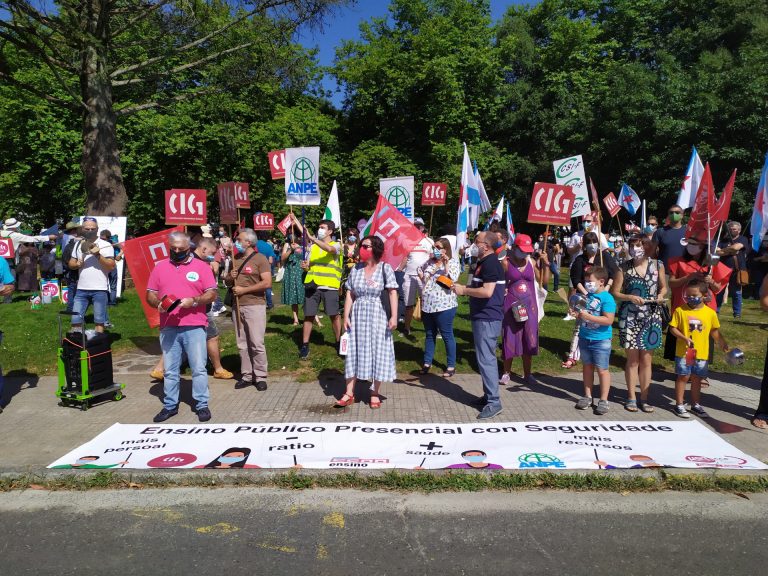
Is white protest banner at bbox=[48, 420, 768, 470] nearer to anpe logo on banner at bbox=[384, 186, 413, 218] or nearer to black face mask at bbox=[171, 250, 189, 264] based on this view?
black face mask at bbox=[171, 250, 189, 264]

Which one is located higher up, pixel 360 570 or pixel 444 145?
pixel 444 145

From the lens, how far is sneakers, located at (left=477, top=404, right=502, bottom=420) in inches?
241

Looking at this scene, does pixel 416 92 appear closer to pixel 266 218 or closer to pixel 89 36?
pixel 266 218

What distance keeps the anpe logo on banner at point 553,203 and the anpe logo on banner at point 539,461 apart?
453 cm

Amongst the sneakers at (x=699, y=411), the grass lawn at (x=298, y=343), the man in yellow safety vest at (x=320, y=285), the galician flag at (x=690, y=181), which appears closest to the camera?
the sneakers at (x=699, y=411)

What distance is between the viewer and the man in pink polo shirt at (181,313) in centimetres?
591

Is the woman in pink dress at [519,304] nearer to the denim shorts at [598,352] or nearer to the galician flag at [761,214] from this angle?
the denim shorts at [598,352]

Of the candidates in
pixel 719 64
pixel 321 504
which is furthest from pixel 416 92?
pixel 321 504

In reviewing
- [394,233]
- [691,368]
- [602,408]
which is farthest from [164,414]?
[691,368]

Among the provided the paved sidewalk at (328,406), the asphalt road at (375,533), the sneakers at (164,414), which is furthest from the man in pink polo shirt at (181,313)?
the asphalt road at (375,533)

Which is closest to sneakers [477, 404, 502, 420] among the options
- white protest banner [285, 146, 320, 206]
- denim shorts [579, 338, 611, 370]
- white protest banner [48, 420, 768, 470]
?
white protest banner [48, 420, 768, 470]

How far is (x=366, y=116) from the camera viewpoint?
1340 inches

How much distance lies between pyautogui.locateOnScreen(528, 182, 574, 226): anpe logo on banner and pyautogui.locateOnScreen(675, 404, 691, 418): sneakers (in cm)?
339

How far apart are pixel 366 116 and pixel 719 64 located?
17804 mm
